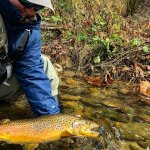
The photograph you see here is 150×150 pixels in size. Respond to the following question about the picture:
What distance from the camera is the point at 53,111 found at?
4250 millimetres

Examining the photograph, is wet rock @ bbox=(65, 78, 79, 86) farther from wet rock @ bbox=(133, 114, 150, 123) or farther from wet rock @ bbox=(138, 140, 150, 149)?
wet rock @ bbox=(138, 140, 150, 149)

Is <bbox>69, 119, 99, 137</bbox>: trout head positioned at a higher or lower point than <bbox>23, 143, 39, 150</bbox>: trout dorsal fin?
higher

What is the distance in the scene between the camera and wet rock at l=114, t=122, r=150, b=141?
454 centimetres

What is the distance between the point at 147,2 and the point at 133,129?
16.6 ft

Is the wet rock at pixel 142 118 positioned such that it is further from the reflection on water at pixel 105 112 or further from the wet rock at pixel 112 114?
the wet rock at pixel 112 114

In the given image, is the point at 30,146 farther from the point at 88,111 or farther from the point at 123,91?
the point at 123,91

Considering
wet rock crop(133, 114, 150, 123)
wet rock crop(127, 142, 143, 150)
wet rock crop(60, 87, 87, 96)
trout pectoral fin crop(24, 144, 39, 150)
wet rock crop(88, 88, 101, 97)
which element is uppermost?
trout pectoral fin crop(24, 144, 39, 150)

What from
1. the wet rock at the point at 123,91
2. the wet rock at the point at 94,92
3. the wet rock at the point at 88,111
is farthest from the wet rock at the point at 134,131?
the wet rock at the point at 123,91

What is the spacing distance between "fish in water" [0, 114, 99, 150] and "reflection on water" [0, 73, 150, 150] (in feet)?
0.41

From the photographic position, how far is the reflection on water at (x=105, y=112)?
4188 millimetres

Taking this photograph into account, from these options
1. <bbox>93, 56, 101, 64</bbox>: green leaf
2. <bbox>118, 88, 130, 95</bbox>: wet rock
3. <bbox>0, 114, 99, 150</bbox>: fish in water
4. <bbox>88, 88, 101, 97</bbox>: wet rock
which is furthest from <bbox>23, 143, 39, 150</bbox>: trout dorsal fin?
<bbox>93, 56, 101, 64</bbox>: green leaf

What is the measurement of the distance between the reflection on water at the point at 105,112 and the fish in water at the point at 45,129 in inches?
4.9

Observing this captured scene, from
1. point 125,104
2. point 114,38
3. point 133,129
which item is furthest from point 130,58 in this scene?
point 133,129

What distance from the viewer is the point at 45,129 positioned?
152 inches
